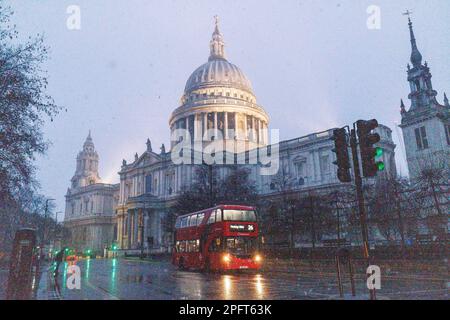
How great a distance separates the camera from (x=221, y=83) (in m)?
85.3

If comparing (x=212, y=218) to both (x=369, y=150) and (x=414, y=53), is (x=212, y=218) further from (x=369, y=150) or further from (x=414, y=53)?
(x=414, y=53)

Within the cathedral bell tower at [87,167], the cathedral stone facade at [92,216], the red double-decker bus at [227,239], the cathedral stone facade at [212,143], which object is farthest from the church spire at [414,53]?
the cathedral bell tower at [87,167]

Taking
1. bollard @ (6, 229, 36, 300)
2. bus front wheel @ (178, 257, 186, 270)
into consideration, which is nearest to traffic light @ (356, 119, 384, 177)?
bollard @ (6, 229, 36, 300)

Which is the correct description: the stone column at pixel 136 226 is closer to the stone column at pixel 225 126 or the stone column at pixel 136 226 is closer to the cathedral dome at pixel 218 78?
the stone column at pixel 225 126

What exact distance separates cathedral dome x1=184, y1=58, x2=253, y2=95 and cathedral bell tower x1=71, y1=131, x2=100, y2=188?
44.0 meters

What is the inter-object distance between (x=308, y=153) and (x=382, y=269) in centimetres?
3769

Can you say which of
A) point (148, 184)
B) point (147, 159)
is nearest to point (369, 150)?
point (148, 184)

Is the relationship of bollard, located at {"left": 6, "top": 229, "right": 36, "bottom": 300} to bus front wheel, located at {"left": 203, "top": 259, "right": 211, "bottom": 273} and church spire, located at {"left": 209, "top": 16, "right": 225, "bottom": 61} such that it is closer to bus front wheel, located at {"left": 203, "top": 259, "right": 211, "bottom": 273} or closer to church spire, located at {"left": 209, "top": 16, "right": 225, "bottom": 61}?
bus front wheel, located at {"left": 203, "top": 259, "right": 211, "bottom": 273}

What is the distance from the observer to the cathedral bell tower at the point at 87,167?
367 ft

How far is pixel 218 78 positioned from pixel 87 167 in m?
53.3

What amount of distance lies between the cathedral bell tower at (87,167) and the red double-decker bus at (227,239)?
9584 cm

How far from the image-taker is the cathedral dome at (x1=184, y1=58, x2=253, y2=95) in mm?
86125

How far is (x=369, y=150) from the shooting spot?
912 centimetres
